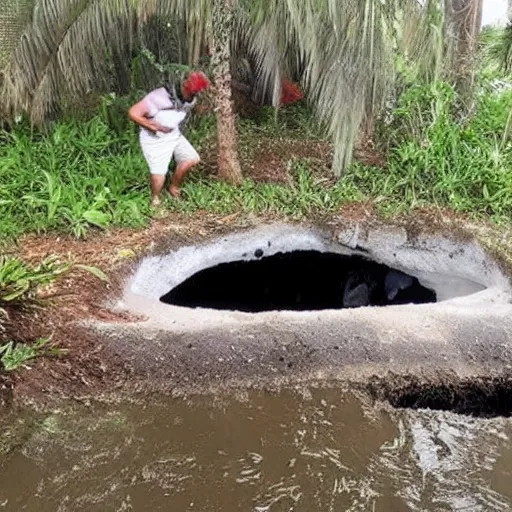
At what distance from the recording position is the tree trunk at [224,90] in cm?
672

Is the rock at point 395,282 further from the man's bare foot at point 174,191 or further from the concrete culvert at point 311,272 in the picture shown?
the man's bare foot at point 174,191

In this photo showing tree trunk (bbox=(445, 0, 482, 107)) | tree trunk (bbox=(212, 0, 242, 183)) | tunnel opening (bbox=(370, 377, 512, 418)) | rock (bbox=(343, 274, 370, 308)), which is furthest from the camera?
tree trunk (bbox=(445, 0, 482, 107))

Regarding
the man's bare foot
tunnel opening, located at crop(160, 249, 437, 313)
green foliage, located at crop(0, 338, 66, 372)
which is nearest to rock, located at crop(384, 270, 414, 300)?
tunnel opening, located at crop(160, 249, 437, 313)

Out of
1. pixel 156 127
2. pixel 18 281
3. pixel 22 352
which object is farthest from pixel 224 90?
pixel 22 352

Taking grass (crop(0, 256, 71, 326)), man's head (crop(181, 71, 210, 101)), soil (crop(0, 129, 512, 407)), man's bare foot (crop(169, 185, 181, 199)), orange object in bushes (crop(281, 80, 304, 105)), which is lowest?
soil (crop(0, 129, 512, 407))

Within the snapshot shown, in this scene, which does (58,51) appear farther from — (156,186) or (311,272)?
(311,272)

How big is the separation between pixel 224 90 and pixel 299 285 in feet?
7.89

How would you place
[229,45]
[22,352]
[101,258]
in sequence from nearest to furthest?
[22,352], [101,258], [229,45]

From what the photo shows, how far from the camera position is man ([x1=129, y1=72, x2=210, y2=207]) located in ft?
21.7

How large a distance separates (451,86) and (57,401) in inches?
238

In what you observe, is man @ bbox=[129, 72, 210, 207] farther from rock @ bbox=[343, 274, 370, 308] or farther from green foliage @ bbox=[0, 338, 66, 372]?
green foliage @ bbox=[0, 338, 66, 372]

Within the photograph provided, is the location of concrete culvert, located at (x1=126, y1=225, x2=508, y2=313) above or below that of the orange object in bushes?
below

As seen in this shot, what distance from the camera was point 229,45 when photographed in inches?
292

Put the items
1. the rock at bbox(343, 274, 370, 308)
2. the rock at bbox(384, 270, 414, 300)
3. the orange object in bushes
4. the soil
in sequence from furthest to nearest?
the orange object in bushes, the rock at bbox(343, 274, 370, 308), the rock at bbox(384, 270, 414, 300), the soil
